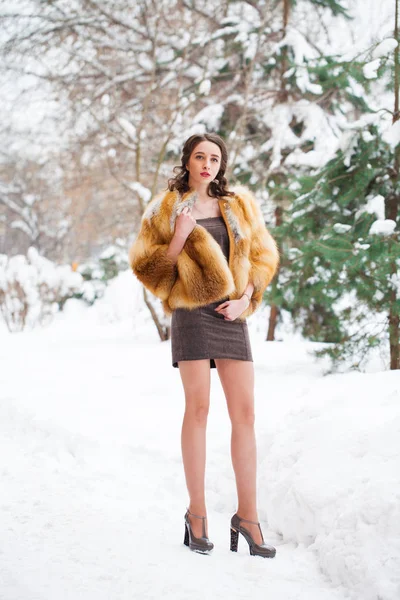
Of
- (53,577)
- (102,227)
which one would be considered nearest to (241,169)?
(102,227)

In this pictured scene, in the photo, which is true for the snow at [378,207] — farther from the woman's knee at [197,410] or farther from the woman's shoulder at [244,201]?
the woman's knee at [197,410]

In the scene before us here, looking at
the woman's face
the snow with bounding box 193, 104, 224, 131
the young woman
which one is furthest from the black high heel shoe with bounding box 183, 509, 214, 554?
the snow with bounding box 193, 104, 224, 131

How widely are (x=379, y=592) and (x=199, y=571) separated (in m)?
0.71

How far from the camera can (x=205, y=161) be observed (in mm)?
3051

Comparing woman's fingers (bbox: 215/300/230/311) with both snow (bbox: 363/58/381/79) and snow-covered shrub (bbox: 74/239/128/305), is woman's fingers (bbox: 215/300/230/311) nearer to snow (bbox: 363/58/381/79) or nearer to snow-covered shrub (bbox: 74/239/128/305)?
snow (bbox: 363/58/381/79)

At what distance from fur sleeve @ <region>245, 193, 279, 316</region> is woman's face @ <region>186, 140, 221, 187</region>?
0.80ft

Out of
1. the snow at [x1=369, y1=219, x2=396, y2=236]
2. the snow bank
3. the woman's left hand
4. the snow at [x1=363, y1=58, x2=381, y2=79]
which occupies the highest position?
the snow at [x1=363, y1=58, x2=381, y2=79]

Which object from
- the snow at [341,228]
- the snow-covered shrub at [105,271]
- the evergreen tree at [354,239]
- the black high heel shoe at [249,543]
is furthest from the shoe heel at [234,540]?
the snow-covered shrub at [105,271]

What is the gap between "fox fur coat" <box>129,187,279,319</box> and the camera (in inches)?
115

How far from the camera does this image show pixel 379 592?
2211mm

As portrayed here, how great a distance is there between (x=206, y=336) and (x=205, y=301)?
16 centimetres

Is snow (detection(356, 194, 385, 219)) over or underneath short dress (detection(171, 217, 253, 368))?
over

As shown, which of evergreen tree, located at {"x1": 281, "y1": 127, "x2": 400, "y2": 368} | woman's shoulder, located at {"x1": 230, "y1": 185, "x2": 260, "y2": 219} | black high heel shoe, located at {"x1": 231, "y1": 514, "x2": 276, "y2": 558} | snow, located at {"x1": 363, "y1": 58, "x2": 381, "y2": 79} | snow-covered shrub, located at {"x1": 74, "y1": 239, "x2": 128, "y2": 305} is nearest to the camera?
black high heel shoe, located at {"x1": 231, "y1": 514, "x2": 276, "y2": 558}

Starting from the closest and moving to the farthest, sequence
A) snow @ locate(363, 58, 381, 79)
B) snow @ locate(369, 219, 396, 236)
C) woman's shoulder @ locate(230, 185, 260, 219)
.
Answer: woman's shoulder @ locate(230, 185, 260, 219)
snow @ locate(369, 219, 396, 236)
snow @ locate(363, 58, 381, 79)
